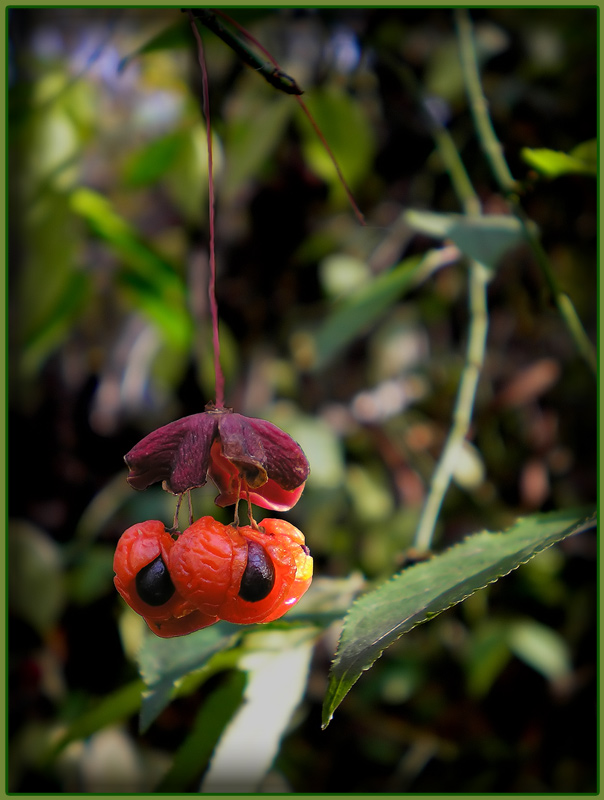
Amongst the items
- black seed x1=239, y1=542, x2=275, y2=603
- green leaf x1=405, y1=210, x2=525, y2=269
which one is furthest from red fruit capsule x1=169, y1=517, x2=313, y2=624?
green leaf x1=405, y1=210, x2=525, y2=269

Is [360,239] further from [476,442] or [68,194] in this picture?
[68,194]

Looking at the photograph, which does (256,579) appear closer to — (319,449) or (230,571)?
(230,571)

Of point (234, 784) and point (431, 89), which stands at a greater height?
point (431, 89)

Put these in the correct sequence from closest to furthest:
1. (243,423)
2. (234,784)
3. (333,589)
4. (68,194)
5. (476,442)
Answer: (243,423) < (234,784) < (333,589) < (68,194) < (476,442)

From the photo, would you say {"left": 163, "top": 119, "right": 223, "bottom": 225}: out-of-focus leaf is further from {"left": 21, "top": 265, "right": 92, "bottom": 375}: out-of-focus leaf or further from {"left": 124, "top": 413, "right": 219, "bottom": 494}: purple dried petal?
{"left": 124, "top": 413, "right": 219, "bottom": 494}: purple dried petal

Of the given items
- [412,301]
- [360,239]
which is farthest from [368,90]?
[412,301]

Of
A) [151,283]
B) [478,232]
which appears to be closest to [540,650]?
[478,232]

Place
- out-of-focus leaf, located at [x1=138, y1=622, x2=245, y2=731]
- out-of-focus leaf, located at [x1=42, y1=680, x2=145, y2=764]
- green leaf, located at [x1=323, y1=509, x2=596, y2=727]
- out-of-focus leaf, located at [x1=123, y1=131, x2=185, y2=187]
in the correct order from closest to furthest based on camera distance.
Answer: green leaf, located at [x1=323, y1=509, x2=596, y2=727] < out-of-focus leaf, located at [x1=138, y1=622, x2=245, y2=731] < out-of-focus leaf, located at [x1=42, y1=680, x2=145, y2=764] < out-of-focus leaf, located at [x1=123, y1=131, x2=185, y2=187]

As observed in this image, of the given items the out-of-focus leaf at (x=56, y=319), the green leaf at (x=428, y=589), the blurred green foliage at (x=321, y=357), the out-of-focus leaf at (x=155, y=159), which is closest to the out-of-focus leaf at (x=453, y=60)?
the blurred green foliage at (x=321, y=357)
